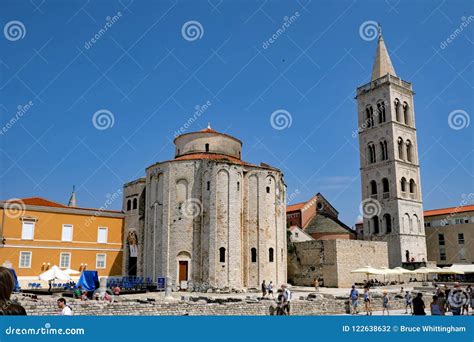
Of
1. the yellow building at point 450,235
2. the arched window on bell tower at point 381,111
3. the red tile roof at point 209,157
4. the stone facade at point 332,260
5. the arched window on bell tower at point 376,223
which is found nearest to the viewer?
the red tile roof at point 209,157

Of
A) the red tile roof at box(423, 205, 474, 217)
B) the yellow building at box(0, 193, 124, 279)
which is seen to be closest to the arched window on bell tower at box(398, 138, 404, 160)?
the red tile roof at box(423, 205, 474, 217)

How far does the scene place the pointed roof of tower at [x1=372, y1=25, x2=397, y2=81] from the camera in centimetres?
5572

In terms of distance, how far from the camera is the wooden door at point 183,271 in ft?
108

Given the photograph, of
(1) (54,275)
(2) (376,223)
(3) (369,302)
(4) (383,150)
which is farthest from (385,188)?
(1) (54,275)

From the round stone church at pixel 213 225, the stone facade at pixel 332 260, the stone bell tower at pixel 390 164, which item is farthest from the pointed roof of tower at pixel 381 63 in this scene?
the round stone church at pixel 213 225

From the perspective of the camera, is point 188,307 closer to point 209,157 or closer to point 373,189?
point 209,157

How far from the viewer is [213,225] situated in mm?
32969

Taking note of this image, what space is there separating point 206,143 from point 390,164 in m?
25.7

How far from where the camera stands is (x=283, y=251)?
36.4 m

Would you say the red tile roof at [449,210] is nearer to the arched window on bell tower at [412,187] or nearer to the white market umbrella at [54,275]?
the arched window on bell tower at [412,187]

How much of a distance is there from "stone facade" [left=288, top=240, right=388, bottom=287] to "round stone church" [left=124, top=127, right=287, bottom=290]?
500 centimetres

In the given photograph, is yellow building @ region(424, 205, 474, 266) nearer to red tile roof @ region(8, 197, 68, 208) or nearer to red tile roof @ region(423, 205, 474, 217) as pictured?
red tile roof @ region(423, 205, 474, 217)

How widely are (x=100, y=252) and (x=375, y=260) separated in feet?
87.3
